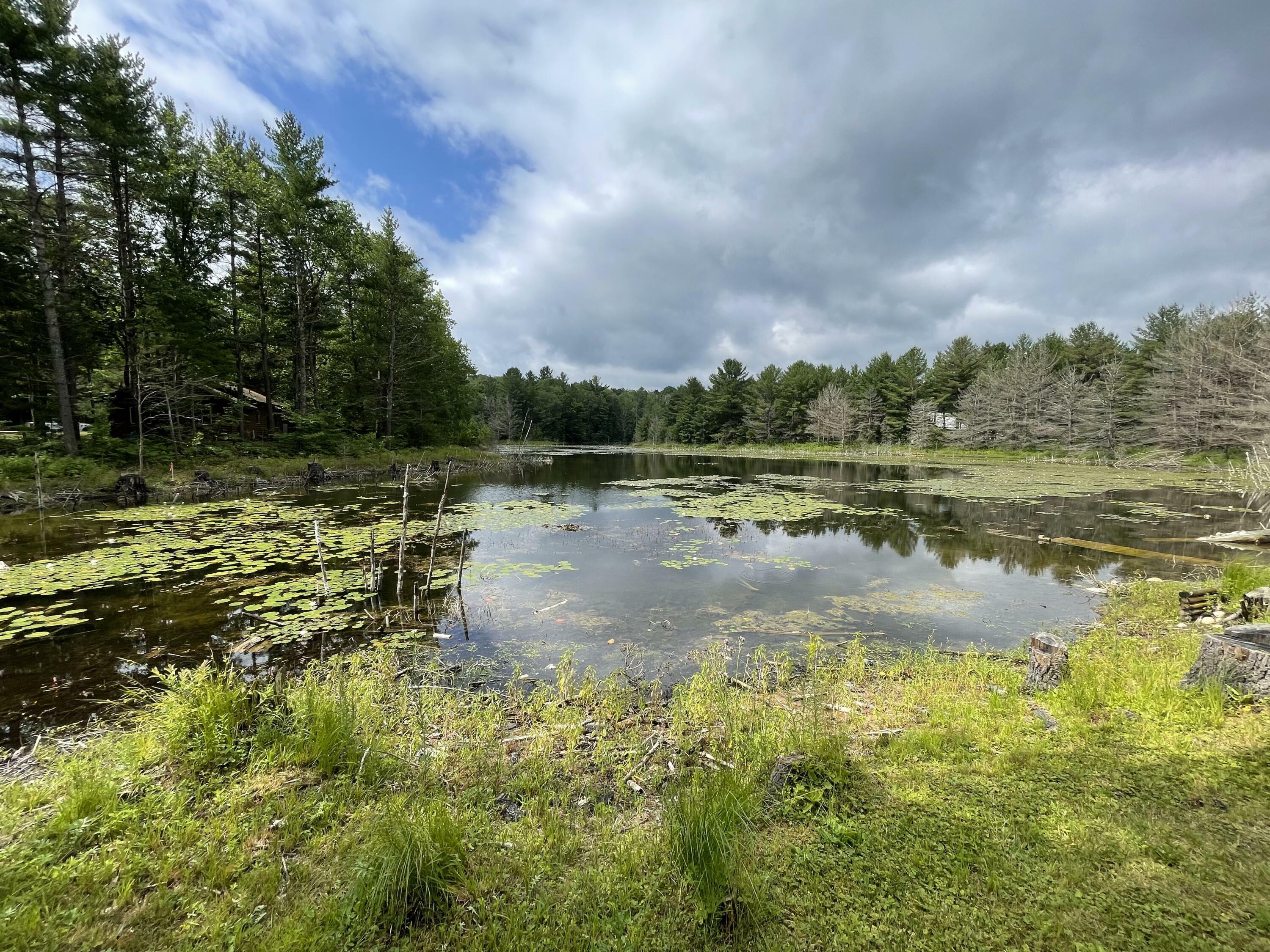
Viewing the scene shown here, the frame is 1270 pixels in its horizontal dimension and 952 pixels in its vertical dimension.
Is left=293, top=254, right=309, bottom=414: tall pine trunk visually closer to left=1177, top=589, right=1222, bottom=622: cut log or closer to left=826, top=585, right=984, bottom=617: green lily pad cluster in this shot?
left=826, top=585, right=984, bottom=617: green lily pad cluster

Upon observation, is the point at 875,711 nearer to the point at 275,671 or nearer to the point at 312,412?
the point at 275,671

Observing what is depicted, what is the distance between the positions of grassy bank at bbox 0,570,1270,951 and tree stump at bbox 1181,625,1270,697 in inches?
6.4

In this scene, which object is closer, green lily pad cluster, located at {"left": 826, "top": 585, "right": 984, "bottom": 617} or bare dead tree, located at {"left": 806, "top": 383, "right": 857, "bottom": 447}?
green lily pad cluster, located at {"left": 826, "top": 585, "right": 984, "bottom": 617}

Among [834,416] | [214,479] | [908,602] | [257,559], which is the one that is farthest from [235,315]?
[834,416]

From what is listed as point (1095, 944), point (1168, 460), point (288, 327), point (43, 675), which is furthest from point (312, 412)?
point (1168, 460)

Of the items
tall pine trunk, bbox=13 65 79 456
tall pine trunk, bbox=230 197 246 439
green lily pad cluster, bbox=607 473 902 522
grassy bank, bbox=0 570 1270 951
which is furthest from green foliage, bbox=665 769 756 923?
tall pine trunk, bbox=230 197 246 439

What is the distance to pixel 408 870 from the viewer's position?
202 cm

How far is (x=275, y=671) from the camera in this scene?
15.9 ft

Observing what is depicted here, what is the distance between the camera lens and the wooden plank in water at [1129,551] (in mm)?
9203

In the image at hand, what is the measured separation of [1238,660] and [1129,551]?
9.13m

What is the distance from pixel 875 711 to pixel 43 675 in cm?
802

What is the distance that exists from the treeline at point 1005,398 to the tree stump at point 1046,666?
1497 cm

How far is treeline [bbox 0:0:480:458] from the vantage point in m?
14.6

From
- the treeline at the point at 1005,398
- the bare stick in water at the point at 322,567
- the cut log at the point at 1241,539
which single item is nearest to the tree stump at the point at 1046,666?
the bare stick in water at the point at 322,567
